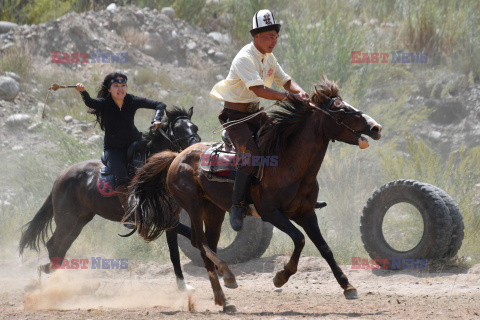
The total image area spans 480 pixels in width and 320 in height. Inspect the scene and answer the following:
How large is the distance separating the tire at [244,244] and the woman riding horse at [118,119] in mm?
1958

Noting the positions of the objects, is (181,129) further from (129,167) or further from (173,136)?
(129,167)

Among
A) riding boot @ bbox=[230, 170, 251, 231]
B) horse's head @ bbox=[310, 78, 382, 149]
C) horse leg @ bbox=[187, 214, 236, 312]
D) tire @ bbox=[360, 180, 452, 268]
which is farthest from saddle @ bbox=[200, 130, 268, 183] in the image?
tire @ bbox=[360, 180, 452, 268]

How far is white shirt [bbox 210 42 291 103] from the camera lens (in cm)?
629

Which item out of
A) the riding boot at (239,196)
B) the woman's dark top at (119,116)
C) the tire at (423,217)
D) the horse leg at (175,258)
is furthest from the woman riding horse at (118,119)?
the tire at (423,217)

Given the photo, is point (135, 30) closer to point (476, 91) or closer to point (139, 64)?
point (139, 64)

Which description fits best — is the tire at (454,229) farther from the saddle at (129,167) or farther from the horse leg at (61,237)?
the horse leg at (61,237)

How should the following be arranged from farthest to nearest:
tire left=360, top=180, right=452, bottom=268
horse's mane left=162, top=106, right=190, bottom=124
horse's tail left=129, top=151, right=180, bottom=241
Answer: horse's mane left=162, top=106, right=190, bottom=124, tire left=360, top=180, right=452, bottom=268, horse's tail left=129, top=151, right=180, bottom=241

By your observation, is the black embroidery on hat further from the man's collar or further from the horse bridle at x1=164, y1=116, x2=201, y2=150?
the horse bridle at x1=164, y1=116, x2=201, y2=150

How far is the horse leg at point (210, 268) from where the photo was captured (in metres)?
6.49

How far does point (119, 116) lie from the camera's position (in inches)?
315

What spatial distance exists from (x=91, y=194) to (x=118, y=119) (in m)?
1.10

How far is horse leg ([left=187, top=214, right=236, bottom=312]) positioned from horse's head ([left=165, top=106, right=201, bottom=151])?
1.34m

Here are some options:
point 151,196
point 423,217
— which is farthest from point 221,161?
point 423,217

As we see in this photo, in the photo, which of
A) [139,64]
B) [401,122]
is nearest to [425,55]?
[401,122]
